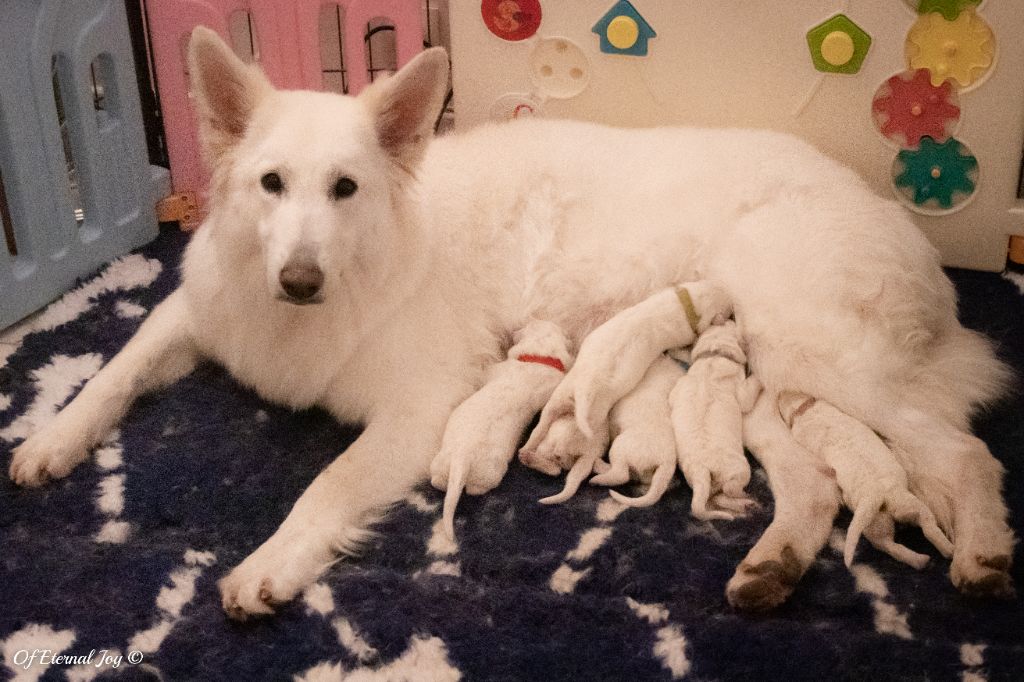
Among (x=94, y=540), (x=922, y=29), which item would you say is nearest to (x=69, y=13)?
(x=94, y=540)

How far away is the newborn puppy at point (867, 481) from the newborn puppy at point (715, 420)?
0.18 metres

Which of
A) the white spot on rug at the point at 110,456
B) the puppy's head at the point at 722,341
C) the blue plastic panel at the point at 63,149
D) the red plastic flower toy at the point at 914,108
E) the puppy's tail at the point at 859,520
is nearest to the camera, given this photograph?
the puppy's tail at the point at 859,520

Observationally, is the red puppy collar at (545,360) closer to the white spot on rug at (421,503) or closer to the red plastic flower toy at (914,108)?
the white spot on rug at (421,503)

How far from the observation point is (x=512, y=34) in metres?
3.01

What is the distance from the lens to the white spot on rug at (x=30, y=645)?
5.37ft

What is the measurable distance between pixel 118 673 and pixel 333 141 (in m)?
1.16

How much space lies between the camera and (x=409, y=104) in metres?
2.09

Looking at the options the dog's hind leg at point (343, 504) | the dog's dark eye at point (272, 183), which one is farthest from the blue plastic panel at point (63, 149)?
the dog's hind leg at point (343, 504)

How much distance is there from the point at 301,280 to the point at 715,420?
1020 millimetres

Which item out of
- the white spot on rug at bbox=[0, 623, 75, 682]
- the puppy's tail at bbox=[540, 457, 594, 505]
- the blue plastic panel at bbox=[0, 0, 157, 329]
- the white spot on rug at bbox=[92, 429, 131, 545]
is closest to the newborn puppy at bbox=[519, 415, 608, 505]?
the puppy's tail at bbox=[540, 457, 594, 505]

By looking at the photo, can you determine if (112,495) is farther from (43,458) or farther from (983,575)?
(983,575)

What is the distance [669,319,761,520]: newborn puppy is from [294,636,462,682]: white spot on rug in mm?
661

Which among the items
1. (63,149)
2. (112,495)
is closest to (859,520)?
(112,495)

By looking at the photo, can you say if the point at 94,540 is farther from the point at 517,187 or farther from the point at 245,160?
the point at 517,187
